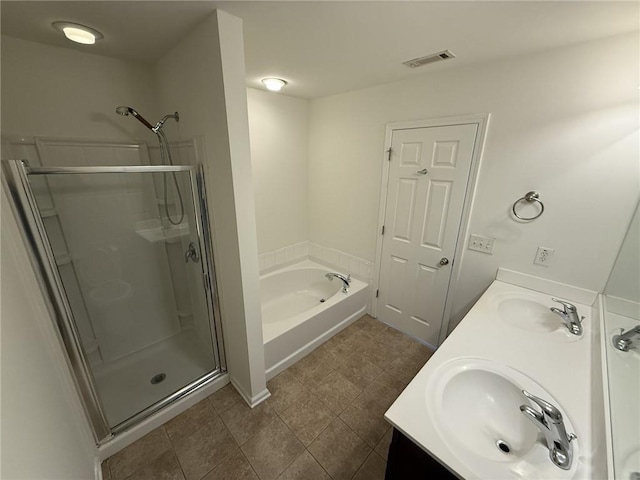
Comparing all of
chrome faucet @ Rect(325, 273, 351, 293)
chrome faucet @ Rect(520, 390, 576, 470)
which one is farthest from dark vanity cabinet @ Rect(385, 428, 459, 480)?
chrome faucet @ Rect(325, 273, 351, 293)

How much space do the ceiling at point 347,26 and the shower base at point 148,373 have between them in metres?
2.08

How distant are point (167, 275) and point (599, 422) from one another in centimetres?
259

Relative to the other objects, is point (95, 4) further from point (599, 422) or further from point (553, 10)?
point (599, 422)

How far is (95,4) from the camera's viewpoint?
40.6 inches

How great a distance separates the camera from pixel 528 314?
1557 millimetres

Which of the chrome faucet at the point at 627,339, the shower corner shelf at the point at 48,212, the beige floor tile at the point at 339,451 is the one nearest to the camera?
the chrome faucet at the point at 627,339

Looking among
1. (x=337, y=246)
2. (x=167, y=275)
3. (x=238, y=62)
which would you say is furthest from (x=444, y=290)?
(x=167, y=275)

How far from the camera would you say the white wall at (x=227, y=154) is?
1161mm

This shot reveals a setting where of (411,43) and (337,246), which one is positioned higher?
(411,43)

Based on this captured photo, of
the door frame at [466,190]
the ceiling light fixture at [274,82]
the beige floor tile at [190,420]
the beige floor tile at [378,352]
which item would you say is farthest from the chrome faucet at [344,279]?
the ceiling light fixture at [274,82]

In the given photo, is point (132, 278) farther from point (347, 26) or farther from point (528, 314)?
point (528, 314)

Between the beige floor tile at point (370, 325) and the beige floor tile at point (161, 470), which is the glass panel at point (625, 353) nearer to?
the beige floor tile at point (370, 325)

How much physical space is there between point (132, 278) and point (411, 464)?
7.09ft

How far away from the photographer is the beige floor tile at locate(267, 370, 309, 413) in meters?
1.77
